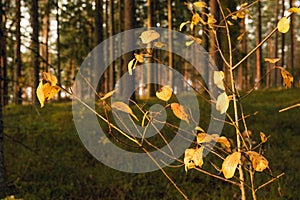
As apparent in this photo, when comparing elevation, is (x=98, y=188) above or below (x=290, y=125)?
below

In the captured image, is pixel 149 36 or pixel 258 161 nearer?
pixel 258 161

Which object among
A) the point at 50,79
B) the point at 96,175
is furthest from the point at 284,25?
the point at 96,175

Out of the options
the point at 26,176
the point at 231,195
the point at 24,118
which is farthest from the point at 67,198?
the point at 24,118

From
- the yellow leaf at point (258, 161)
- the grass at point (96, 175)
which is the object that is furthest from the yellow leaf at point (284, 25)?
the grass at point (96, 175)

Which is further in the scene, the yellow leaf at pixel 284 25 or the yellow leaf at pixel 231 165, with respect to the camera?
the yellow leaf at pixel 284 25

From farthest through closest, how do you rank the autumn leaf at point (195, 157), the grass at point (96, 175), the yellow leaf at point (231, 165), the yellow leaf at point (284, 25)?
the grass at point (96, 175) → the autumn leaf at point (195, 157) → the yellow leaf at point (284, 25) → the yellow leaf at point (231, 165)

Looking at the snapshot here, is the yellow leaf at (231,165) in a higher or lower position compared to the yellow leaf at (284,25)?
lower

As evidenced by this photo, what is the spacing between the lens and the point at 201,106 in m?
12.0

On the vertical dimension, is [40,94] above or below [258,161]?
above

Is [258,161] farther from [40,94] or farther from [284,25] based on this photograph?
[40,94]

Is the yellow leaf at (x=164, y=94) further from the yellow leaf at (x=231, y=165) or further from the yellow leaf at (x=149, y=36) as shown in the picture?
the yellow leaf at (x=231, y=165)


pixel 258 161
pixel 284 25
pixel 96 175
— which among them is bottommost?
pixel 96 175

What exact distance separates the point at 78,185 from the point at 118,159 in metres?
1.39

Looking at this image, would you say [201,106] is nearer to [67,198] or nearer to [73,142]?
[73,142]
